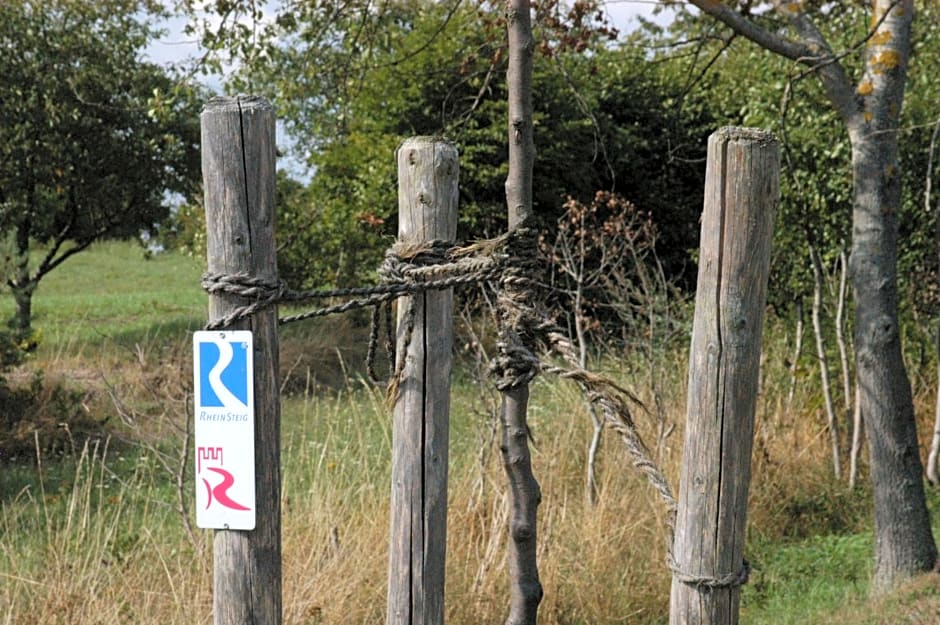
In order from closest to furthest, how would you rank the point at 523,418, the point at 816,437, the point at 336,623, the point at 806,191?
the point at 523,418 < the point at 336,623 < the point at 816,437 < the point at 806,191

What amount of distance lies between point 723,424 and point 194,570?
10.2ft

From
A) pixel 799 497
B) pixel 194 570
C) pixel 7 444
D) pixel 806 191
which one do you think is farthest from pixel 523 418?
pixel 7 444

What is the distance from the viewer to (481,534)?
4637mm

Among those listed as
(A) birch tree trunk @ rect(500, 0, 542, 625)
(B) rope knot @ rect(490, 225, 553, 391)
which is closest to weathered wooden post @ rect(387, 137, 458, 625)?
(B) rope knot @ rect(490, 225, 553, 391)

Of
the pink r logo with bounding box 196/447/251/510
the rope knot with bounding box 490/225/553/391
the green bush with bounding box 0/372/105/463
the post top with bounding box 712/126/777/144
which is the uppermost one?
the post top with bounding box 712/126/777/144

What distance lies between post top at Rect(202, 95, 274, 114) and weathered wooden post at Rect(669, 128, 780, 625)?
0.90 m

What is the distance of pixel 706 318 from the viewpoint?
200 centimetres

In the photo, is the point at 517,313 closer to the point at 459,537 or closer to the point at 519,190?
the point at 519,190

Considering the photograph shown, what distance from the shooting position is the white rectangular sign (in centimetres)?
210

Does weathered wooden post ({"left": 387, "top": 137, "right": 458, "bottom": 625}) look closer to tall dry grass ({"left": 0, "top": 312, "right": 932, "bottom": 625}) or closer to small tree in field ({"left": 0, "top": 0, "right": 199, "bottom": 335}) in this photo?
tall dry grass ({"left": 0, "top": 312, "right": 932, "bottom": 625})

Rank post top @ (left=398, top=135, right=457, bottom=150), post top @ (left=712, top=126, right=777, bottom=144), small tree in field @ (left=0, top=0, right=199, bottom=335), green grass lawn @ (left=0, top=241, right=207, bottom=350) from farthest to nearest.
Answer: green grass lawn @ (left=0, top=241, right=207, bottom=350)
small tree in field @ (left=0, top=0, right=199, bottom=335)
post top @ (left=398, top=135, right=457, bottom=150)
post top @ (left=712, top=126, right=777, bottom=144)

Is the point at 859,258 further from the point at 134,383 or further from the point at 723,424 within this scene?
the point at 134,383

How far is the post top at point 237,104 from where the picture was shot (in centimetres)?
206

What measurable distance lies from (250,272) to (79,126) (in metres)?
11.4
